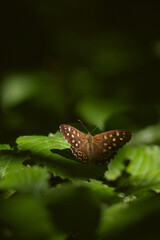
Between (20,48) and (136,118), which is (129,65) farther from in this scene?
(20,48)

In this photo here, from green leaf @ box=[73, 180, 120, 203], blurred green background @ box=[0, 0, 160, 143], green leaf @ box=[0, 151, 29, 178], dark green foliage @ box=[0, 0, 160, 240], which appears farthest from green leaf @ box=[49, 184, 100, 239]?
blurred green background @ box=[0, 0, 160, 143]

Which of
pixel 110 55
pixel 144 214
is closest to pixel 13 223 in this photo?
pixel 144 214

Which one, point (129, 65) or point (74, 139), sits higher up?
point (129, 65)

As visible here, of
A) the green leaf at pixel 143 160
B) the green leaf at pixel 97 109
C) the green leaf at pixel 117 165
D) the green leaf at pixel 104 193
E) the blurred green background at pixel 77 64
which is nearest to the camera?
the green leaf at pixel 104 193

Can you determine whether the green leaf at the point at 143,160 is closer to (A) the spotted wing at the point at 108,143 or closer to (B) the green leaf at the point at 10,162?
(A) the spotted wing at the point at 108,143

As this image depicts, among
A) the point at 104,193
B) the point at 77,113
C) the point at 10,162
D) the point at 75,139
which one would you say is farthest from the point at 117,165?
the point at 77,113

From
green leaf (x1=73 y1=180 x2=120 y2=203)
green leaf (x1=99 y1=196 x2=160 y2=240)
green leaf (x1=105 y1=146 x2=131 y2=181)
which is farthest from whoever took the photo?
green leaf (x1=105 y1=146 x2=131 y2=181)

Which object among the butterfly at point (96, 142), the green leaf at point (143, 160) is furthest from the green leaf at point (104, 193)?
the green leaf at point (143, 160)

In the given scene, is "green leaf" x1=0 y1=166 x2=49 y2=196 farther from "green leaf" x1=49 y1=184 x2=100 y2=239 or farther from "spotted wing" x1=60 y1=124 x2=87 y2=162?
"spotted wing" x1=60 y1=124 x2=87 y2=162
